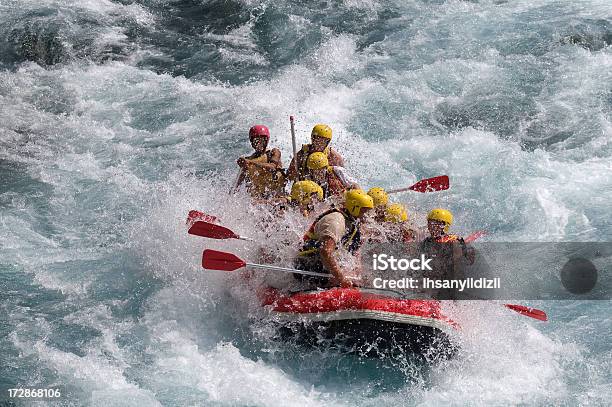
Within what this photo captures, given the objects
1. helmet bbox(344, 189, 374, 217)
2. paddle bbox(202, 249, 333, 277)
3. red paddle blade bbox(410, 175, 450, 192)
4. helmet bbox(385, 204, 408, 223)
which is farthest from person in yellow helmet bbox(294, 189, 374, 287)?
red paddle blade bbox(410, 175, 450, 192)

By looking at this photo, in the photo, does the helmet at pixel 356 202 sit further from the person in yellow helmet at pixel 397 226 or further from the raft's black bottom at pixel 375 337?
the raft's black bottom at pixel 375 337

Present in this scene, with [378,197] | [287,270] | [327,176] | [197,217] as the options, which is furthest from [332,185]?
[287,270]

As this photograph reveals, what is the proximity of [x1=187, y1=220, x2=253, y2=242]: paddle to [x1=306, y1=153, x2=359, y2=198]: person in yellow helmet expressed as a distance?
46.1 inches

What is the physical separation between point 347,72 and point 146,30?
4055mm

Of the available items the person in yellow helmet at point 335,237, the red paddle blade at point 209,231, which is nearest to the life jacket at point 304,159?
the red paddle blade at point 209,231

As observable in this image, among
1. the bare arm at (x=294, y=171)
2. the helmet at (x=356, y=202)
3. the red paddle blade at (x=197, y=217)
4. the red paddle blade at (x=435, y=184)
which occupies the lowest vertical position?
the red paddle blade at (x=197, y=217)

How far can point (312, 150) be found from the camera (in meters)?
8.58

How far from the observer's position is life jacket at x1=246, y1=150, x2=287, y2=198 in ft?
28.0

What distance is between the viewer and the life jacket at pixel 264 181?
8523 millimetres

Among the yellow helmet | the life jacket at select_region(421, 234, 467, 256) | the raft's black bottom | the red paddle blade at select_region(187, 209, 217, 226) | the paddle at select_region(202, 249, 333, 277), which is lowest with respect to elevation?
the raft's black bottom

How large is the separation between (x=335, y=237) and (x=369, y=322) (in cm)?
79

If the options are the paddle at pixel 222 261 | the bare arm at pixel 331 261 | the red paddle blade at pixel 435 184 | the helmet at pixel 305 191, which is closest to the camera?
the bare arm at pixel 331 261

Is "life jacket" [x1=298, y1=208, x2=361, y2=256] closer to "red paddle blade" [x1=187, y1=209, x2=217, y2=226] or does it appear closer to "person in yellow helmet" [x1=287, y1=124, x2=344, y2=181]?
"person in yellow helmet" [x1=287, y1=124, x2=344, y2=181]

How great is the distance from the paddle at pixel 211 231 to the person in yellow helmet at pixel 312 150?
1.30 m
